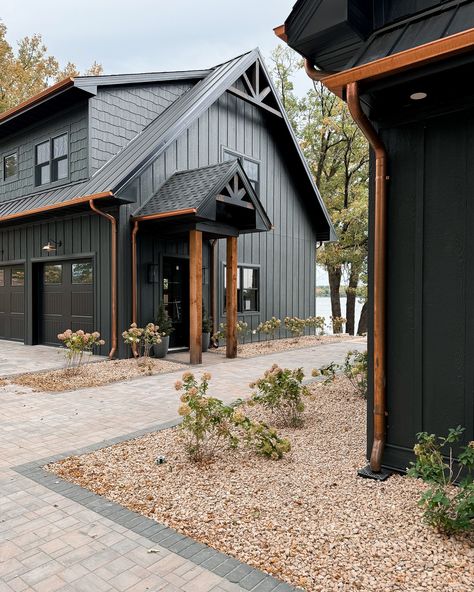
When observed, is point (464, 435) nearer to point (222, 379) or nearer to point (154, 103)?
point (222, 379)

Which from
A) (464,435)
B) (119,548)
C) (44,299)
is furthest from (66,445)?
(44,299)

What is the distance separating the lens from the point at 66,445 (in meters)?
4.34

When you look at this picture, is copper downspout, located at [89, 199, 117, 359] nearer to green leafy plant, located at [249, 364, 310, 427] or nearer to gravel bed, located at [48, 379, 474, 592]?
gravel bed, located at [48, 379, 474, 592]

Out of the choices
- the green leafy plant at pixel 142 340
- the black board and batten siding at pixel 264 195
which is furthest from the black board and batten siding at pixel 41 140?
the green leafy plant at pixel 142 340

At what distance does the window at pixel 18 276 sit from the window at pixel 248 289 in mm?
5689

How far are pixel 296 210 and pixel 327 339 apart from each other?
413 centimetres

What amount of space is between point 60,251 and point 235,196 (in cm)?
446

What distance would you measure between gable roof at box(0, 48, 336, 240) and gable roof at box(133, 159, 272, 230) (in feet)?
2.28

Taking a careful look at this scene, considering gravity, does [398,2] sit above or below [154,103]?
below

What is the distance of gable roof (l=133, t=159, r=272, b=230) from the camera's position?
27.9ft

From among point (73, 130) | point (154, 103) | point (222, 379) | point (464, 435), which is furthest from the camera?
point (154, 103)

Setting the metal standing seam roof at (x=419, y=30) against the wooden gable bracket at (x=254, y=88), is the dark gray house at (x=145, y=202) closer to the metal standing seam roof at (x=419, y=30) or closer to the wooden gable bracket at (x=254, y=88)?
the wooden gable bracket at (x=254, y=88)

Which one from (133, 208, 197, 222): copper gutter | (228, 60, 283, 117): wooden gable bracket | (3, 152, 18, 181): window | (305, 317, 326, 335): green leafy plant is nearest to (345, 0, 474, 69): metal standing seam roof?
(133, 208, 197, 222): copper gutter

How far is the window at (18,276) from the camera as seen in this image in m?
12.2
